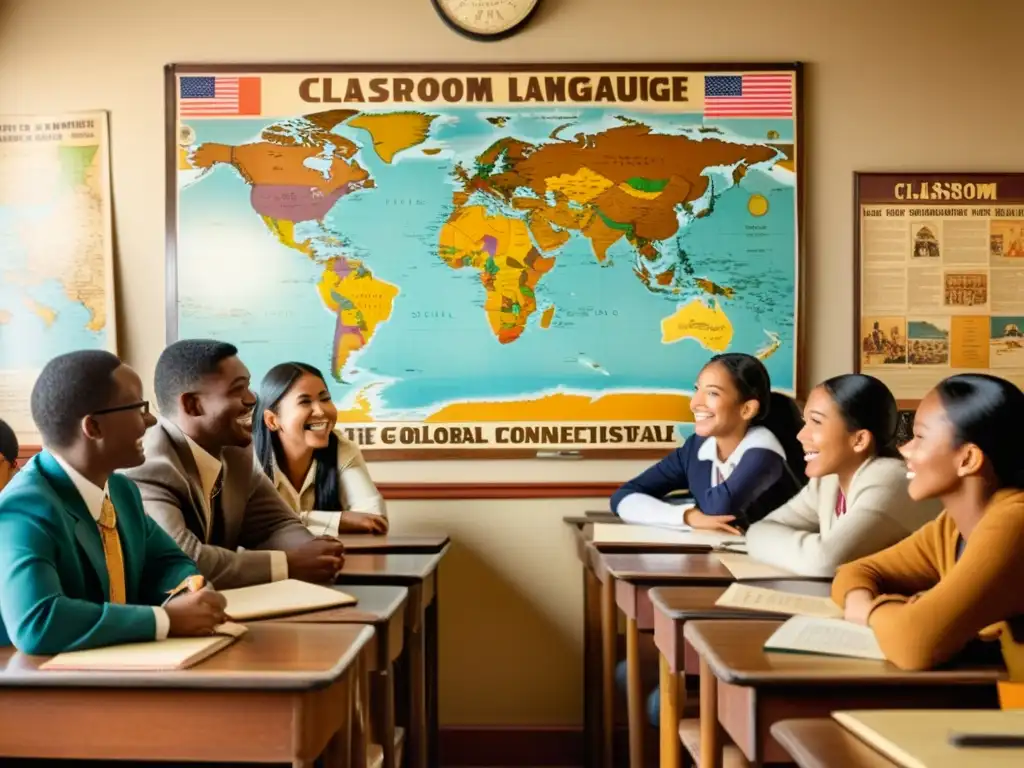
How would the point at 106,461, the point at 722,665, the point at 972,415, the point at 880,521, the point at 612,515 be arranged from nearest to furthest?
the point at 722,665 → the point at 972,415 → the point at 106,461 → the point at 880,521 → the point at 612,515

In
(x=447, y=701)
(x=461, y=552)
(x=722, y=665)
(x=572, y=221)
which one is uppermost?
(x=572, y=221)

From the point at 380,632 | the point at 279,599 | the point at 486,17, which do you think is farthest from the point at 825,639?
the point at 486,17

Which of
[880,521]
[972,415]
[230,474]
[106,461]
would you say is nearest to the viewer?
[972,415]

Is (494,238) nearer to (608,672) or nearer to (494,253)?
(494,253)

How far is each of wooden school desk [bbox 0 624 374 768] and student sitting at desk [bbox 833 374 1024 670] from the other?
2.92 ft

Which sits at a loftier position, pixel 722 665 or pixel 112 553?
pixel 112 553

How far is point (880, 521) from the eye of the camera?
2.33 metres

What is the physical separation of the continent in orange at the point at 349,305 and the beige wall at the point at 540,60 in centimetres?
47

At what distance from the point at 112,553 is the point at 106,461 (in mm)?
164

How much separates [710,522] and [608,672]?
552mm

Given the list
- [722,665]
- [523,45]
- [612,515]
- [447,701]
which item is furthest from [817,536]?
[523,45]

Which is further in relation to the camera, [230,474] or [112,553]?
[230,474]

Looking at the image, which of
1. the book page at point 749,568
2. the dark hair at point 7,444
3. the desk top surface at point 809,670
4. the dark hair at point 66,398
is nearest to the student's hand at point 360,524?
the dark hair at point 7,444

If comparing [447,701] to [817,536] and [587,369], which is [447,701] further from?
[817,536]
